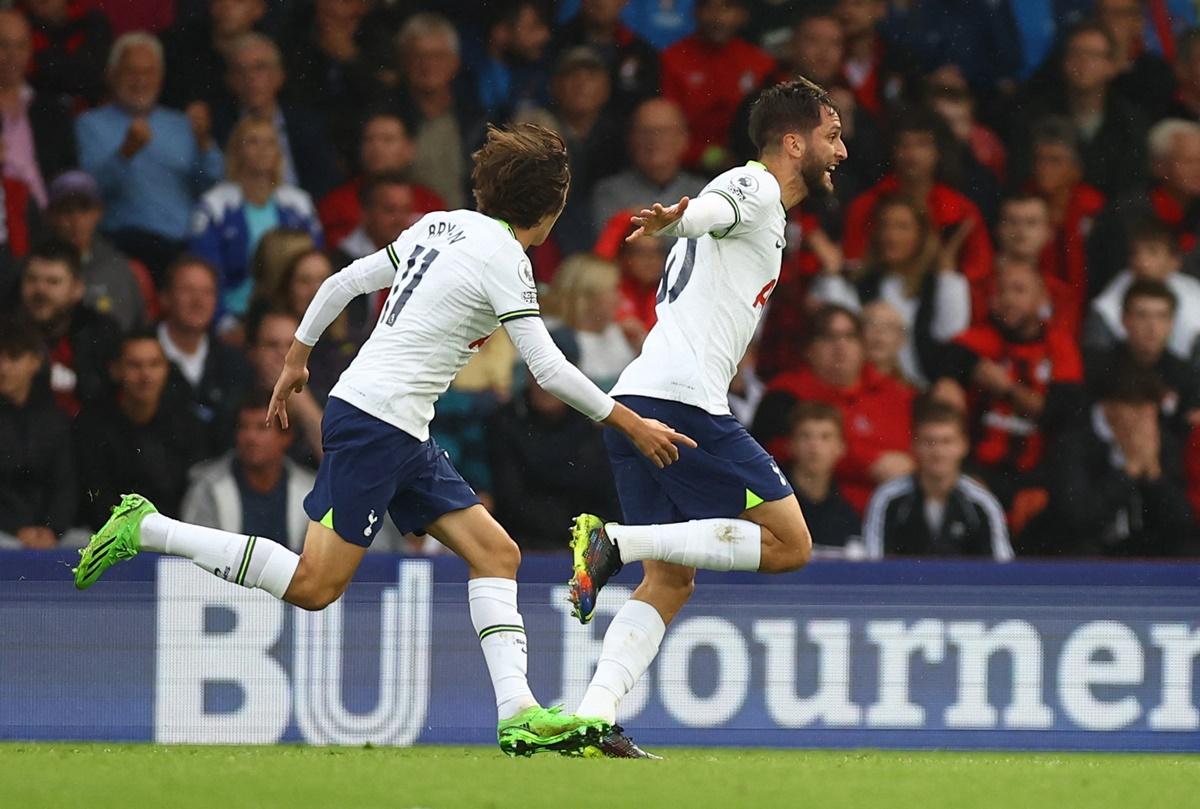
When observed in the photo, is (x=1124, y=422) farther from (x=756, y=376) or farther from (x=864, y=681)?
(x=864, y=681)

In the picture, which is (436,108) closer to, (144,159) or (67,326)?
(144,159)

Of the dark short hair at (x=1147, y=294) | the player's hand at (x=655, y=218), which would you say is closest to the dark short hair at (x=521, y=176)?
the player's hand at (x=655, y=218)

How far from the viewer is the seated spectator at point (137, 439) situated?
342 inches

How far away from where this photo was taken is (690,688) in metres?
7.87

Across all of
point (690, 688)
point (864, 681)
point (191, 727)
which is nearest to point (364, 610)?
point (191, 727)

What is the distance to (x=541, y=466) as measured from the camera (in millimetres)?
8969

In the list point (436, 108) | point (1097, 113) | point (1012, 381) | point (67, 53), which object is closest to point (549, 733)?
point (1012, 381)

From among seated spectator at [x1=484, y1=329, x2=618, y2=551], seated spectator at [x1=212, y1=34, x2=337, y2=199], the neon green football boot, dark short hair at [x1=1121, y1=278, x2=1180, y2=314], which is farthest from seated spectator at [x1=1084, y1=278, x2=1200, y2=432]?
the neon green football boot

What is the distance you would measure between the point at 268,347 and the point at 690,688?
103 inches

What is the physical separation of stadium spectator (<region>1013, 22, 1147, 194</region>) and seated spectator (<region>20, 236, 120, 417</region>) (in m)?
4.80

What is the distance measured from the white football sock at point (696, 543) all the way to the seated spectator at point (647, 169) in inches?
150

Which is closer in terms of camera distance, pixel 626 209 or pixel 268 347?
pixel 268 347

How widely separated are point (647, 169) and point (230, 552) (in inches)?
165

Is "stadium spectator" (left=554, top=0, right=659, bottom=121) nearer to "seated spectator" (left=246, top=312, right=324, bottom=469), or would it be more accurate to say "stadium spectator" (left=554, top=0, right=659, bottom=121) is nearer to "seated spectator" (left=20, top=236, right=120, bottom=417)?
"seated spectator" (left=246, top=312, right=324, bottom=469)
